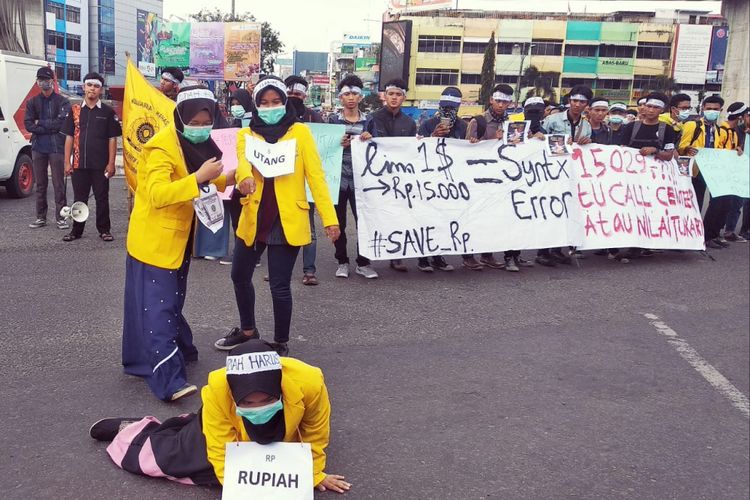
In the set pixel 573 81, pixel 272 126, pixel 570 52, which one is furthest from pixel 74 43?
pixel 570 52

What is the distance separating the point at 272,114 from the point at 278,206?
59 centimetres

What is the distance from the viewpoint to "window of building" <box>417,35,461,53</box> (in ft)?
262

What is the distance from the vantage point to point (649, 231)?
8.19m

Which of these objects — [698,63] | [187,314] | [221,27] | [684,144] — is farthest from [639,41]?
[187,314]

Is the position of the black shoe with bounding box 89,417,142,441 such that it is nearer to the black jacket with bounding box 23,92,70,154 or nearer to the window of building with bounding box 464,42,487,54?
the black jacket with bounding box 23,92,70,154

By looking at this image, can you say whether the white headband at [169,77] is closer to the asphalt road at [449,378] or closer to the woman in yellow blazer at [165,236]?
the asphalt road at [449,378]

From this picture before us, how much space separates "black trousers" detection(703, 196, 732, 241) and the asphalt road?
2.11 meters

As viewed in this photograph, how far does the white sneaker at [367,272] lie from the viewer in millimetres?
6996

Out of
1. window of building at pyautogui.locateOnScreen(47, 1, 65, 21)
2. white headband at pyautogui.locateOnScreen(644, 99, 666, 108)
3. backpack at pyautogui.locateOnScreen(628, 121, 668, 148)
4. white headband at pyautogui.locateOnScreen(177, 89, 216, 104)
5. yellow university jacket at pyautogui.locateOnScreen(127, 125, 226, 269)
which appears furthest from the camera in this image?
backpack at pyautogui.locateOnScreen(628, 121, 668, 148)

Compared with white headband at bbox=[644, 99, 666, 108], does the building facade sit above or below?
above

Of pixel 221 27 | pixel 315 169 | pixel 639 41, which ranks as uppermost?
pixel 639 41

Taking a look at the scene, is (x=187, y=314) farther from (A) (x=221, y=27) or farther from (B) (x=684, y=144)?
(A) (x=221, y=27)

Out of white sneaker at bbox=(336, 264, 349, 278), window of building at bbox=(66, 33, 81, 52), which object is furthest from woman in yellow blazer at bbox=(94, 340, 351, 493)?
window of building at bbox=(66, 33, 81, 52)

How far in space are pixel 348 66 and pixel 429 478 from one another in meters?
127
